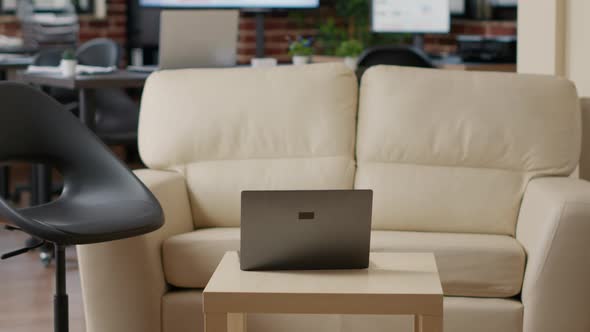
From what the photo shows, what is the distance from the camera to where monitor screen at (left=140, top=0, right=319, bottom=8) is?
7.21m

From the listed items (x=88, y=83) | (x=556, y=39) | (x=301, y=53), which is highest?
(x=556, y=39)

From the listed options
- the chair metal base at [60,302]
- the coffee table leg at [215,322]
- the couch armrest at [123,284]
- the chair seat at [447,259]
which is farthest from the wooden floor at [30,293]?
the coffee table leg at [215,322]

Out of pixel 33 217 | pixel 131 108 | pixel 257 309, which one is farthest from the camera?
pixel 131 108

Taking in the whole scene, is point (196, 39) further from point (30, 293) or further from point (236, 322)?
point (236, 322)

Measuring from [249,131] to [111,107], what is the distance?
242cm

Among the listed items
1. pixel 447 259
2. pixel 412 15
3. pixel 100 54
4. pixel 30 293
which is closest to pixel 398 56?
pixel 412 15

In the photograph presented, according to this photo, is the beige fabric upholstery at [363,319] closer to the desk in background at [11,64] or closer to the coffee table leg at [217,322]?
the coffee table leg at [217,322]

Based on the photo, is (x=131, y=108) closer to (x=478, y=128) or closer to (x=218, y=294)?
(x=478, y=128)

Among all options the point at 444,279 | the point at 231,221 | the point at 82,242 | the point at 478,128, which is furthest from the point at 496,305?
the point at 82,242

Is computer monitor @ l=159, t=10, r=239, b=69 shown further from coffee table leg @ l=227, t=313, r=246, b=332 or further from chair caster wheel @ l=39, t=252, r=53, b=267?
coffee table leg @ l=227, t=313, r=246, b=332

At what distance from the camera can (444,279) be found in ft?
10.8

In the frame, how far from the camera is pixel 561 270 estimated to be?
3.14 metres

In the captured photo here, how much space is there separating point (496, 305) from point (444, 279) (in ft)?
0.56

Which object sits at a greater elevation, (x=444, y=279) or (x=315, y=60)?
(x=315, y=60)
